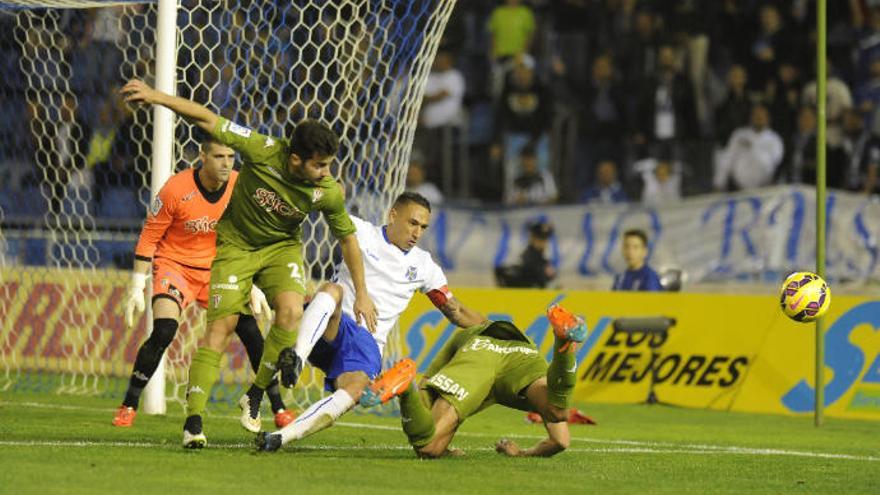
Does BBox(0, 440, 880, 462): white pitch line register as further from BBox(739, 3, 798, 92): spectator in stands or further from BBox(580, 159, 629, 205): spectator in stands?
BBox(739, 3, 798, 92): spectator in stands

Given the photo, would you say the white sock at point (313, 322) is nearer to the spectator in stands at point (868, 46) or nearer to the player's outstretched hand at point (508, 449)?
the player's outstretched hand at point (508, 449)

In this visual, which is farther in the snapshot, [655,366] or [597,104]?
[597,104]

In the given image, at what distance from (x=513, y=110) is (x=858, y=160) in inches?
167

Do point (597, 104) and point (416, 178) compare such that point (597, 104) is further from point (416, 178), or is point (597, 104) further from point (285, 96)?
point (285, 96)

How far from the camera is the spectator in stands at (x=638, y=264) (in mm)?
15906

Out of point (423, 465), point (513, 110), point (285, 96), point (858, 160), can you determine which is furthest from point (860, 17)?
point (423, 465)

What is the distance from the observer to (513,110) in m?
20.3

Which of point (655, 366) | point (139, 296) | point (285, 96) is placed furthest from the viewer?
point (655, 366)

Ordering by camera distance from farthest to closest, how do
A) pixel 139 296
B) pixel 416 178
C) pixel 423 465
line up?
pixel 416 178 < pixel 139 296 < pixel 423 465

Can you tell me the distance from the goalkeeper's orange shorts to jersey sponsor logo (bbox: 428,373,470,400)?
2.29m

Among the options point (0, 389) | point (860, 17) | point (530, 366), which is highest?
point (860, 17)

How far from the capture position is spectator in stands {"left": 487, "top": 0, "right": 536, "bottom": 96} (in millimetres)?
21500

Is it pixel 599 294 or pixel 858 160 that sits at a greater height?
pixel 858 160

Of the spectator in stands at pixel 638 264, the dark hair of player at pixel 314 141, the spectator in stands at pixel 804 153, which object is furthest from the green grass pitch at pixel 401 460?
the spectator in stands at pixel 804 153
